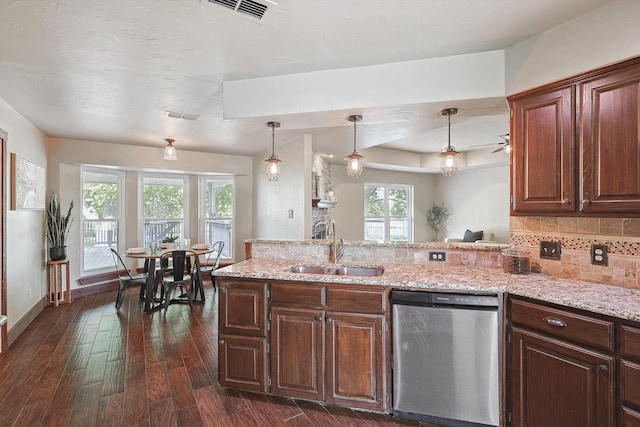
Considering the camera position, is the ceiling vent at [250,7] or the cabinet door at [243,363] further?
the cabinet door at [243,363]

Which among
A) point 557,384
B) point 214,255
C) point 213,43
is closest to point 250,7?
point 213,43

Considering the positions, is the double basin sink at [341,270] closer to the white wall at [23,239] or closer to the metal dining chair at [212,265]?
the metal dining chair at [212,265]

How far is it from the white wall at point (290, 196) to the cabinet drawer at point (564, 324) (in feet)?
9.37

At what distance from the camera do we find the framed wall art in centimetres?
336

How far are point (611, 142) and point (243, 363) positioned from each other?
8.76 feet

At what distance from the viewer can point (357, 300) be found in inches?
83.4

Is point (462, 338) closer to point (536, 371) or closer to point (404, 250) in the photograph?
point (536, 371)

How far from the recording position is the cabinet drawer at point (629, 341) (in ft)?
4.60

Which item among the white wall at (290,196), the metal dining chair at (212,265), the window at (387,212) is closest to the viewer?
the white wall at (290,196)

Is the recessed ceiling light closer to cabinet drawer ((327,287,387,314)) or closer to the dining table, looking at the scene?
the dining table

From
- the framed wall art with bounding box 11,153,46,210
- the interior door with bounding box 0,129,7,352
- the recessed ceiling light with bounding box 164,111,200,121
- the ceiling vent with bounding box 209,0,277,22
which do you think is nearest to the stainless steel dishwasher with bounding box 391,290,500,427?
the ceiling vent with bounding box 209,0,277,22

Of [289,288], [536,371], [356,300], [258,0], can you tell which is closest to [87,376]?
[289,288]

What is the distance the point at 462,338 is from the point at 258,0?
2.23 m

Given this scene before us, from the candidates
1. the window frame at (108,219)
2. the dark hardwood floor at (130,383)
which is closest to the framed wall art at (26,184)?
the window frame at (108,219)
